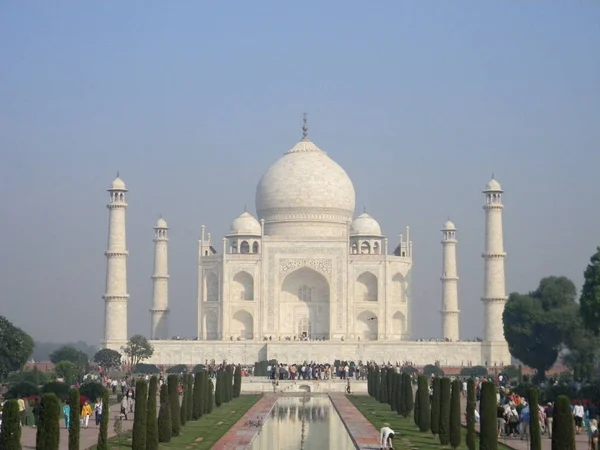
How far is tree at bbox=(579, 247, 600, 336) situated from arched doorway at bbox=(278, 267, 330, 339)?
17589mm

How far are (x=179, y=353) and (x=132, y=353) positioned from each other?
1866 mm

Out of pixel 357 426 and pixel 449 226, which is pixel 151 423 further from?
pixel 449 226

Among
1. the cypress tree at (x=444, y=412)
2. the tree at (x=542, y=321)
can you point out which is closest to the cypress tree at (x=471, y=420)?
the cypress tree at (x=444, y=412)

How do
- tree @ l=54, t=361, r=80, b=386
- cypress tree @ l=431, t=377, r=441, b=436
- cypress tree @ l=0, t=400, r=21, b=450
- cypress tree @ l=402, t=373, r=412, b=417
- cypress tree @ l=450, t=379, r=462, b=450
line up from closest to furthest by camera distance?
1. cypress tree @ l=0, t=400, r=21, b=450
2. cypress tree @ l=450, t=379, r=462, b=450
3. cypress tree @ l=431, t=377, r=441, b=436
4. cypress tree @ l=402, t=373, r=412, b=417
5. tree @ l=54, t=361, r=80, b=386

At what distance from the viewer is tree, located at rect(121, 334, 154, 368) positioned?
43406 millimetres

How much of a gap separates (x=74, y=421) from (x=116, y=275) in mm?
Answer: 30006

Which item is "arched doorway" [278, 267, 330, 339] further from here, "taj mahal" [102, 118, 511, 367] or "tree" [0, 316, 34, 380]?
"tree" [0, 316, 34, 380]

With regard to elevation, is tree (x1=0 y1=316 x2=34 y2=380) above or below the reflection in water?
above

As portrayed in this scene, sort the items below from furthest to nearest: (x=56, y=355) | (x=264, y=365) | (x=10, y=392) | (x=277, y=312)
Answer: (x=277, y=312) → (x=56, y=355) → (x=264, y=365) → (x=10, y=392)

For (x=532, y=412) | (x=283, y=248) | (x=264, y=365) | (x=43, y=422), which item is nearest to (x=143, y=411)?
(x=43, y=422)

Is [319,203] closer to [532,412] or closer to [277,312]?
[277,312]

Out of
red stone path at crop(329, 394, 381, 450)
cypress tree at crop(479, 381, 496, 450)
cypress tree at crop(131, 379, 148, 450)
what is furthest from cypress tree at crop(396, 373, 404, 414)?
cypress tree at crop(131, 379, 148, 450)

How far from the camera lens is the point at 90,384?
26.6 m

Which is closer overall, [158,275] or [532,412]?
[532,412]
